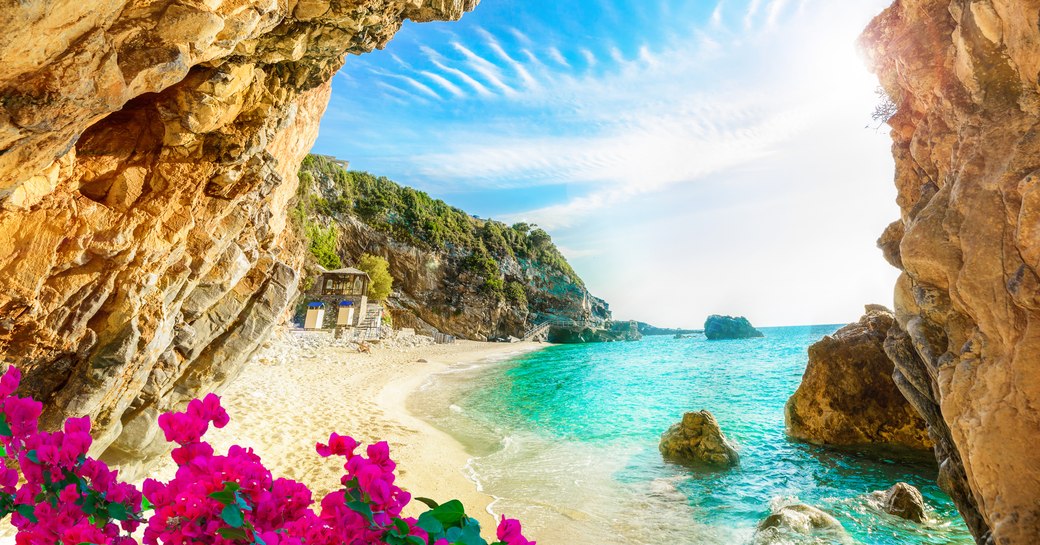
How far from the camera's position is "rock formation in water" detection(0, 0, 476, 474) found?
4172 millimetres

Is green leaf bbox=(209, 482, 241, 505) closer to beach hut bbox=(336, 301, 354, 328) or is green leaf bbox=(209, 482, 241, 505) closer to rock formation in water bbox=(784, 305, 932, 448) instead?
rock formation in water bbox=(784, 305, 932, 448)

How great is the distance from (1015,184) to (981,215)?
50 cm

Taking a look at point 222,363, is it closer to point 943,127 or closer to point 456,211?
point 943,127

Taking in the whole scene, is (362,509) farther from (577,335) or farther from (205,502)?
(577,335)

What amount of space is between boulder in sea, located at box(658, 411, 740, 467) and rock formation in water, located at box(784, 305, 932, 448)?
3.94 metres

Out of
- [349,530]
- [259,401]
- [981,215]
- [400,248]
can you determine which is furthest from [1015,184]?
[400,248]

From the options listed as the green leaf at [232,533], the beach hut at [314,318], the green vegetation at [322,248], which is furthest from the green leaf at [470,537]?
the green vegetation at [322,248]

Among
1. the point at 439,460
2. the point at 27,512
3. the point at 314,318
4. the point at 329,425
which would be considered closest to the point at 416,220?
the point at 314,318

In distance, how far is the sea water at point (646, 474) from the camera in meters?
8.50

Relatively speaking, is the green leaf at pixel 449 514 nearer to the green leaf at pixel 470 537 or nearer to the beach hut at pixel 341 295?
the green leaf at pixel 470 537

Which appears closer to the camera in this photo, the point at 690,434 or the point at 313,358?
the point at 690,434

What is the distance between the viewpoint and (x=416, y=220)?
65.7 metres

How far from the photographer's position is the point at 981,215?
207 inches

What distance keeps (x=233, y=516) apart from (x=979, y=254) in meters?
7.55
